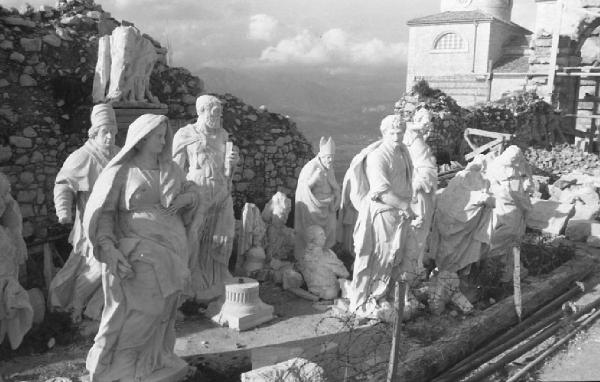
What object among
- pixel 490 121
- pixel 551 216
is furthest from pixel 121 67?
pixel 490 121

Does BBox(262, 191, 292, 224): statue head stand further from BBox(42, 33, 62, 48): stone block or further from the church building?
the church building

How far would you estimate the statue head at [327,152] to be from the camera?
7504 mm

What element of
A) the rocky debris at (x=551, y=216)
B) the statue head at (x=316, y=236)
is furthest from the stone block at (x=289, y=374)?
the rocky debris at (x=551, y=216)

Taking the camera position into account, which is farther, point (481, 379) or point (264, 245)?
point (264, 245)

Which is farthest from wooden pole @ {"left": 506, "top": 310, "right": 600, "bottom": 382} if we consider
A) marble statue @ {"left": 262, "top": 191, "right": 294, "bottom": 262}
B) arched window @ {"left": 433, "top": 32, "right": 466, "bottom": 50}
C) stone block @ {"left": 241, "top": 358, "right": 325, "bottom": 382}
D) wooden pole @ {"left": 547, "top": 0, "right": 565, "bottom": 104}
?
arched window @ {"left": 433, "top": 32, "right": 466, "bottom": 50}

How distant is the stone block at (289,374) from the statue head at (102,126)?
9.63 ft

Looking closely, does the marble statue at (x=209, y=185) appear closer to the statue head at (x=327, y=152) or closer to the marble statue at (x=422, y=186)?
the statue head at (x=327, y=152)

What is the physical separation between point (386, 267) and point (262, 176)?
5499 millimetres

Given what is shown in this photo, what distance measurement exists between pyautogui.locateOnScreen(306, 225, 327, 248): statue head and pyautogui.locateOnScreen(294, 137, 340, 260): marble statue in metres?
0.07

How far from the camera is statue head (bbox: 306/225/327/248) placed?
7516 mm

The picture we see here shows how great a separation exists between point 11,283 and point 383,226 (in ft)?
12.3

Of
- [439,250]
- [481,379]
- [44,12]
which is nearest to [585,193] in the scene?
[439,250]

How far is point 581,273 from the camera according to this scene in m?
8.83

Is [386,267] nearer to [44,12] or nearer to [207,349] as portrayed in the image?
[207,349]
